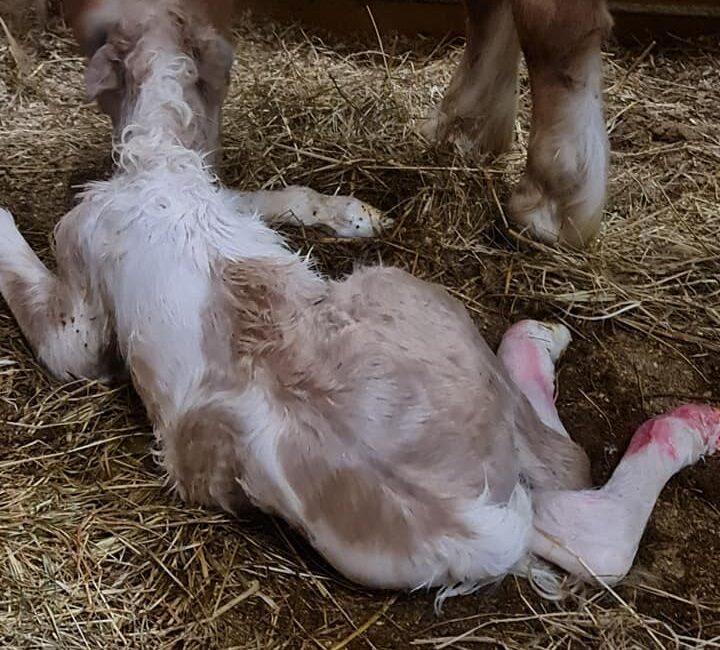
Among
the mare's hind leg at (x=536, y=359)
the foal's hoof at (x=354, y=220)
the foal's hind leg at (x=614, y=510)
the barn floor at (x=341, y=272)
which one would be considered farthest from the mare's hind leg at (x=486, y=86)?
the foal's hind leg at (x=614, y=510)

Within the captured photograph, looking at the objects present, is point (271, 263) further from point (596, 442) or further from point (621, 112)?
point (621, 112)

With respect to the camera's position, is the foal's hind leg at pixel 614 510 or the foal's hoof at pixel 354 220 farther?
the foal's hoof at pixel 354 220

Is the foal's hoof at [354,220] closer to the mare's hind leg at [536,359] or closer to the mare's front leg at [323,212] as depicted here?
the mare's front leg at [323,212]

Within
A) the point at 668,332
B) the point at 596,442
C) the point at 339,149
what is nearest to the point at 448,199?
the point at 339,149

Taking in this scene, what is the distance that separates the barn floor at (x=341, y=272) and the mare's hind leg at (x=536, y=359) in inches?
3.5

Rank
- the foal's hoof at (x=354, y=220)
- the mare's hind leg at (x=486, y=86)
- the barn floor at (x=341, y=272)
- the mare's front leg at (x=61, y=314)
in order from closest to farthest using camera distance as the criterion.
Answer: the barn floor at (x=341, y=272) → the mare's front leg at (x=61, y=314) → the foal's hoof at (x=354, y=220) → the mare's hind leg at (x=486, y=86)

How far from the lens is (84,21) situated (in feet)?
8.25

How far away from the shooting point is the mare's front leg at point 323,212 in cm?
294

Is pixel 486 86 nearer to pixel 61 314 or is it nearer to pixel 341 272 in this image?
pixel 341 272

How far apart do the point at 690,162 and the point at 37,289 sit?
2017 millimetres

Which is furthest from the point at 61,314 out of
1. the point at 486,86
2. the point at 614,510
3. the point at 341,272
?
the point at 486,86

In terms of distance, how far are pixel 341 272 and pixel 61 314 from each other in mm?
743

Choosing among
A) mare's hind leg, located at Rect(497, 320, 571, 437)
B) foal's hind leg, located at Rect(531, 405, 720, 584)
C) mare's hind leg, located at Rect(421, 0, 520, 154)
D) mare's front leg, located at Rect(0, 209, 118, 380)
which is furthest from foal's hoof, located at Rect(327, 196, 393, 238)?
foal's hind leg, located at Rect(531, 405, 720, 584)

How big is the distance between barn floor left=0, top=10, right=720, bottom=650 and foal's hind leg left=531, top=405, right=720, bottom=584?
7 centimetres
